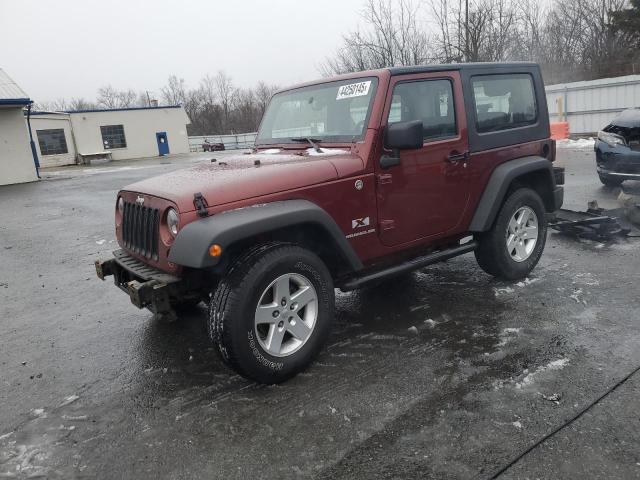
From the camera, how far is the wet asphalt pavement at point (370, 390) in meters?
2.62

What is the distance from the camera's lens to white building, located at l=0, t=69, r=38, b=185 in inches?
853

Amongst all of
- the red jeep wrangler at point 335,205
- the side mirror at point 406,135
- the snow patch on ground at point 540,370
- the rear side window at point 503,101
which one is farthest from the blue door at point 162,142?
the snow patch on ground at point 540,370

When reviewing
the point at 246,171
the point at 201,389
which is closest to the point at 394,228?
the point at 246,171

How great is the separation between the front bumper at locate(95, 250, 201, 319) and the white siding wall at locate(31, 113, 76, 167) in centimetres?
3700

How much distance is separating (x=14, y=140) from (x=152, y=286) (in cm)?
2284

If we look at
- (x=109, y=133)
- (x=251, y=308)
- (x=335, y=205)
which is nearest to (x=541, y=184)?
(x=335, y=205)

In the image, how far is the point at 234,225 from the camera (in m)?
3.04

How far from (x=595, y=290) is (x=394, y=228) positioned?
213 cm

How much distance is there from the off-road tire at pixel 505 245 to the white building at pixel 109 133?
37255 mm

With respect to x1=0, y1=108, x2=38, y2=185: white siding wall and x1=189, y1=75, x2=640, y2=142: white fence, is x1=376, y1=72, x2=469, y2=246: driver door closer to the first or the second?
x1=189, y1=75, x2=640, y2=142: white fence

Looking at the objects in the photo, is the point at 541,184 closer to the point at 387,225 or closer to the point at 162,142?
the point at 387,225

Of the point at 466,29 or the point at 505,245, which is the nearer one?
the point at 505,245

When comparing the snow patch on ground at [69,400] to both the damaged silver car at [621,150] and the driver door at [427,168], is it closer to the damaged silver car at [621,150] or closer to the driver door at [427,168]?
the driver door at [427,168]

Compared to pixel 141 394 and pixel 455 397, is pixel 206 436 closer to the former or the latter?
pixel 141 394
